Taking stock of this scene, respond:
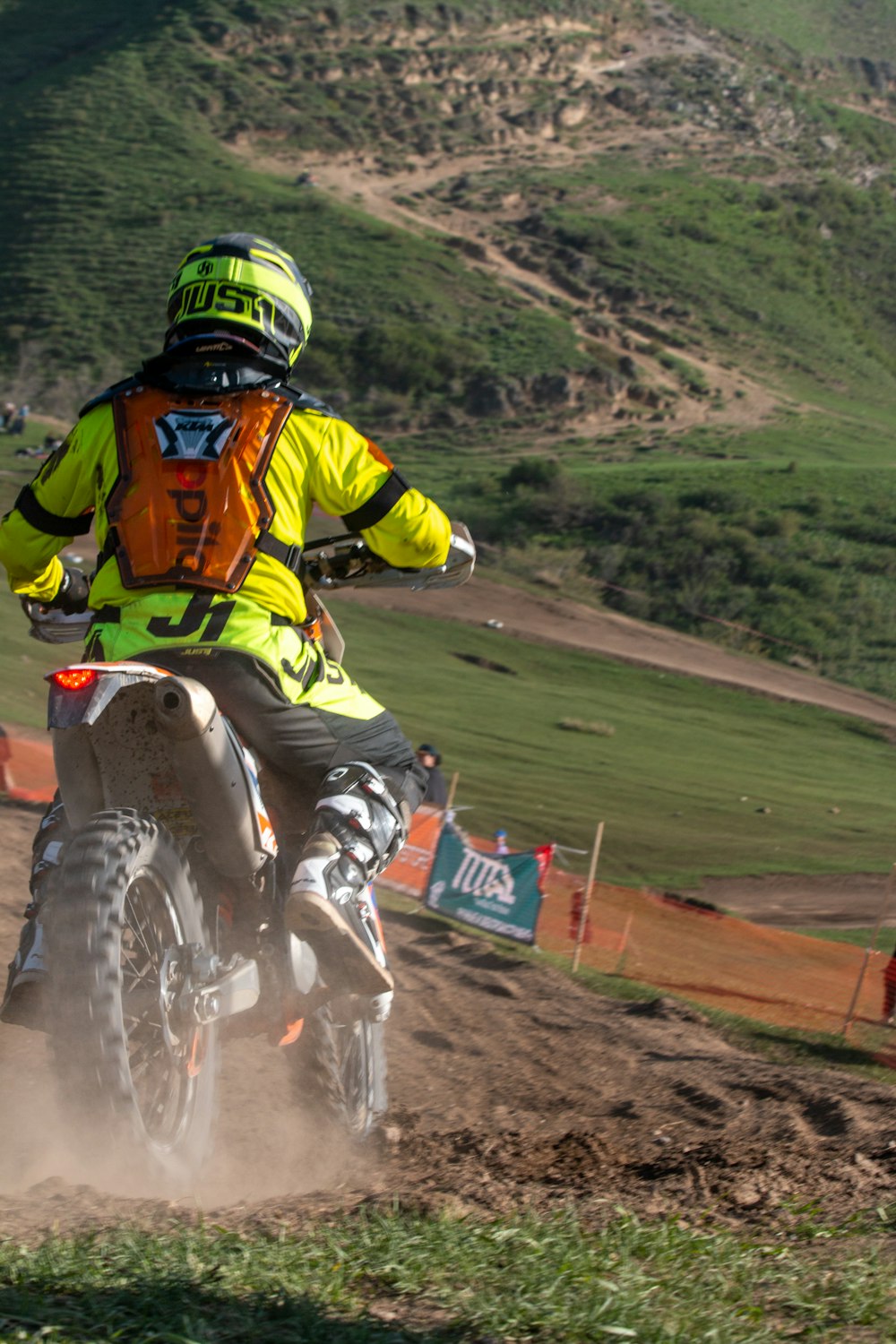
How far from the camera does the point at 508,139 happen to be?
87.0m

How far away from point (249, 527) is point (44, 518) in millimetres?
779

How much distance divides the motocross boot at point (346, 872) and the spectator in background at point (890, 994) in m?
6.95

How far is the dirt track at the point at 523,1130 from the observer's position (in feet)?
12.9

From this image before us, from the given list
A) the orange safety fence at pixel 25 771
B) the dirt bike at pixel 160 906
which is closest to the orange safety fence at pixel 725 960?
the orange safety fence at pixel 25 771

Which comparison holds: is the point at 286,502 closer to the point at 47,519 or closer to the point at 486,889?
the point at 47,519

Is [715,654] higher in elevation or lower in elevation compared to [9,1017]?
lower

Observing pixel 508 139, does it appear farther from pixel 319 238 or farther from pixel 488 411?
pixel 488 411

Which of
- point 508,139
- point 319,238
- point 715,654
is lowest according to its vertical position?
point 715,654

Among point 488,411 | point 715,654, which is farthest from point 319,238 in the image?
point 715,654

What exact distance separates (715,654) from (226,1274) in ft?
102

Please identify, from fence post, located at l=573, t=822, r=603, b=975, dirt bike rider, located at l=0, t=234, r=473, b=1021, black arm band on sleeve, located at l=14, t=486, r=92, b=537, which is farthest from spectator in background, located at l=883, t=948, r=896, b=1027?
black arm band on sleeve, located at l=14, t=486, r=92, b=537

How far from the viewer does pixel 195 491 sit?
369 centimetres

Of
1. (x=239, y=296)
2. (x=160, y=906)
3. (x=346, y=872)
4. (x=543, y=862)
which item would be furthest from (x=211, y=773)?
(x=543, y=862)

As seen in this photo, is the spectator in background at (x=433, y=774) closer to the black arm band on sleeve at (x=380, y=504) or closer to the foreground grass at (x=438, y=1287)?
the black arm band on sleeve at (x=380, y=504)
